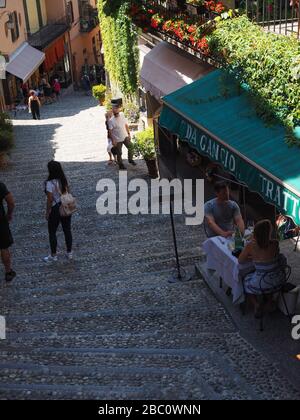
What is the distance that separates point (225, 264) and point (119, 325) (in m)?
1.46

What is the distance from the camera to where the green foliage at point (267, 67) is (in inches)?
303

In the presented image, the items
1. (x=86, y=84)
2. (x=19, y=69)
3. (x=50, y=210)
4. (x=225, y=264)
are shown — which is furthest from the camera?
(x=86, y=84)

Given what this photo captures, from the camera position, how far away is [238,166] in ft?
25.4

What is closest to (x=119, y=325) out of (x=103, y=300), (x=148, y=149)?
(x=103, y=300)

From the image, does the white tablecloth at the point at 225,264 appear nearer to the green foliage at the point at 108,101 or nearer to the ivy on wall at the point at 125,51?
the ivy on wall at the point at 125,51

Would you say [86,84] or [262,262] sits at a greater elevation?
[262,262]

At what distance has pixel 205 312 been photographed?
7.79 meters

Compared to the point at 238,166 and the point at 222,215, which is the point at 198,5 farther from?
the point at 238,166

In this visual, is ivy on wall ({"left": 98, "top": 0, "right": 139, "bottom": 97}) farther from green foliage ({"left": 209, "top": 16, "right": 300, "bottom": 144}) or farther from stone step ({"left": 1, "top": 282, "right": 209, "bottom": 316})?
stone step ({"left": 1, "top": 282, "right": 209, "bottom": 316})

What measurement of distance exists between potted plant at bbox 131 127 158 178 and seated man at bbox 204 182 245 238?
5.55m

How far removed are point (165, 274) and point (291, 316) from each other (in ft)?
7.65

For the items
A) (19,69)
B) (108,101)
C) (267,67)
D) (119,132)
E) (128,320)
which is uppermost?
(267,67)

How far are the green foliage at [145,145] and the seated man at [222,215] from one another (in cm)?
555

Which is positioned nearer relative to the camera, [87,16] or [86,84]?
[86,84]
